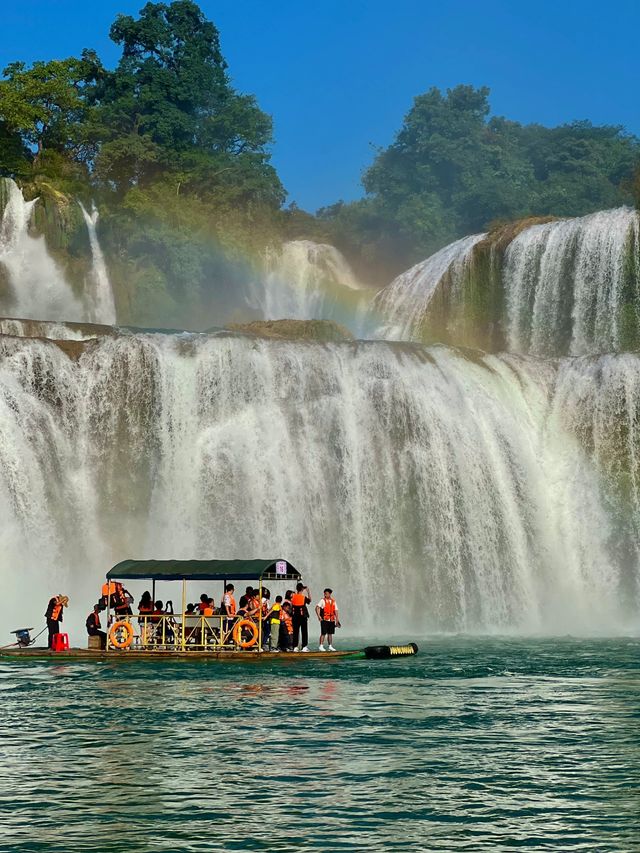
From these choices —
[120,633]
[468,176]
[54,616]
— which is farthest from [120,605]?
[468,176]

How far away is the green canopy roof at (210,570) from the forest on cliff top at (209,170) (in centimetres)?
3140

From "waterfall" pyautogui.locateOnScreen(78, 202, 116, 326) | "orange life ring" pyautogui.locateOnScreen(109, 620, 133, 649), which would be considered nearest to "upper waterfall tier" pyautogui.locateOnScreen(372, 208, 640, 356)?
"waterfall" pyautogui.locateOnScreen(78, 202, 116, 326)

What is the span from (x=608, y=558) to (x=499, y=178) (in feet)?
206

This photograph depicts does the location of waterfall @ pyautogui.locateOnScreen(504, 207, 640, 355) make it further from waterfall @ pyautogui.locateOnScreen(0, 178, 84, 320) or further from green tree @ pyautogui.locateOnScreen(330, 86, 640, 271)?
green tree @ pyautogui.locateOnScreen(330, 86, 640, 271)

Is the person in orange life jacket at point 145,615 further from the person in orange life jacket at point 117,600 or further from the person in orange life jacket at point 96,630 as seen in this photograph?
the person in orange life jacket at point 96,630

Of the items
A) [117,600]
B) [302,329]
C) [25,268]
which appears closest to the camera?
[117,600]

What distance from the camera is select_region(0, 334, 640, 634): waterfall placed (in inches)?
1551

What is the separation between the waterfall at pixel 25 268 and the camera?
60.8m

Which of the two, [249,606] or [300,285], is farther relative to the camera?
[300,285]

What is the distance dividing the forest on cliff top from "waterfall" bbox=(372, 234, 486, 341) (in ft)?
26.5

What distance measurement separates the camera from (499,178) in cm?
10169

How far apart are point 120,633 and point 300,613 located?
13.1 feet

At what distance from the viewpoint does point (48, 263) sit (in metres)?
62.2

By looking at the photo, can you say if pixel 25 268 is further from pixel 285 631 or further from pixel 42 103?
pixel 285 631
